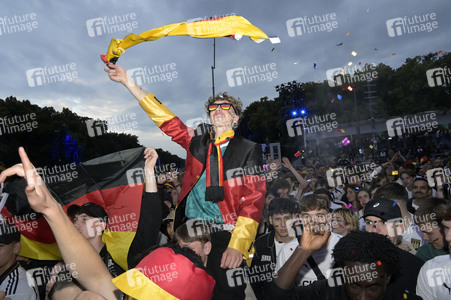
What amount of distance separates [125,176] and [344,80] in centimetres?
3967

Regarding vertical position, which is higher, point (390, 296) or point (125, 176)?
point (125, 176)

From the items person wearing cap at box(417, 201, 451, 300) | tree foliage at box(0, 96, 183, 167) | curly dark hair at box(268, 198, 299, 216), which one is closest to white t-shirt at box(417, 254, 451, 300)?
person wearing cap at box(417, 201, 451, 300)

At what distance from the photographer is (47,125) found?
36.0 meters

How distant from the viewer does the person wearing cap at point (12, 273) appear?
120 inches

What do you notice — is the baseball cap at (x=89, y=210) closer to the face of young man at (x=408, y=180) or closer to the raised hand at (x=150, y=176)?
the raised hand at (x=150, y=176)

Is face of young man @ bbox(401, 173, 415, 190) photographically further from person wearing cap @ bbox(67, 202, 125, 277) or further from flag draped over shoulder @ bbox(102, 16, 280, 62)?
person wearing cap @ bbox(67, 202, 125, 277)

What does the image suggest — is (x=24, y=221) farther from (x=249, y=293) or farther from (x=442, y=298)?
(x=442, y=298)

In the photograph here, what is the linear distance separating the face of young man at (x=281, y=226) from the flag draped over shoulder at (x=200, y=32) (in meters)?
2.40

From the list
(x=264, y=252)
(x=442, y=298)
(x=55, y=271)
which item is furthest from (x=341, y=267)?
(x=55, y=271)

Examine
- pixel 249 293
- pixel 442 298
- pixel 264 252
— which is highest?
pixel 264 252

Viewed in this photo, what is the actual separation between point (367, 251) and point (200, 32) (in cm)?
257

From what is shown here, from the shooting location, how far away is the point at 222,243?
10.1ft

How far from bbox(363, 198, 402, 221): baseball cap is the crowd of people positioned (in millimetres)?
16

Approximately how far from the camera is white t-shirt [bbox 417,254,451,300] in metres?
2.98
